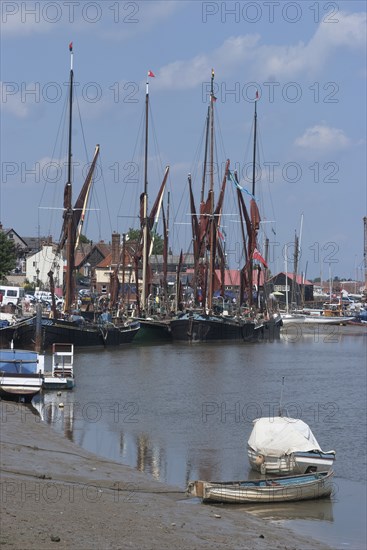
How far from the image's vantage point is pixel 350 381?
58969mm

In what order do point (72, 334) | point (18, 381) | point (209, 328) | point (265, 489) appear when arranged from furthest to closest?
point (209, 328), point (72, 334), point (18, 381), point (265, 489)

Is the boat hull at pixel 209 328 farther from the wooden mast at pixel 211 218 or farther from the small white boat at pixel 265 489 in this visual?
the small white boat at pixel 265 489

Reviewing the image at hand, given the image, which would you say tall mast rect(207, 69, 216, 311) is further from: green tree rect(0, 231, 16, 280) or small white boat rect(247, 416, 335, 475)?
small white boat rect(247, 416, 335, 475)

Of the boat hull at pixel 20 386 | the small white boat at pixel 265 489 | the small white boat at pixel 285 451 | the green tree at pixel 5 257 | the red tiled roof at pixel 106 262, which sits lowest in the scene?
the small white boat at pixel 265 489

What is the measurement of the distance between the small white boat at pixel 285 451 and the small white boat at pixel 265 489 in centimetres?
122

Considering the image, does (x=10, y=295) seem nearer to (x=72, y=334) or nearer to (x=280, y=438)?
(x=72, y=334)

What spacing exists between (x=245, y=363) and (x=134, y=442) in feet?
118

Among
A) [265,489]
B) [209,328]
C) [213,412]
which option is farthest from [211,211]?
[265,489]

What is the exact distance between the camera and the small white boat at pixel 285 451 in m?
26.6

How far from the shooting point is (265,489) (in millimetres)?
23531

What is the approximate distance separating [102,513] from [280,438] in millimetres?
8954

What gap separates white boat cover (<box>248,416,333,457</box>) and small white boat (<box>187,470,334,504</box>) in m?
1.64

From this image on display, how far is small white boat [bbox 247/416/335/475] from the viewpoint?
26.6 meters

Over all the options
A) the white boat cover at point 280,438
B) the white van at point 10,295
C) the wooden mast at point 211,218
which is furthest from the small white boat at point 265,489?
the white van at point 10,295
